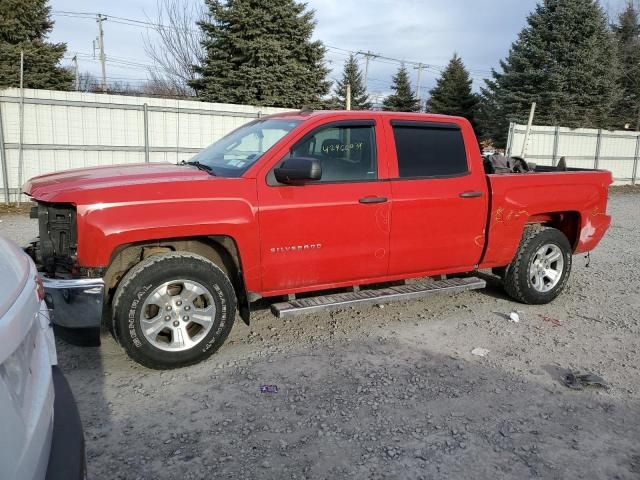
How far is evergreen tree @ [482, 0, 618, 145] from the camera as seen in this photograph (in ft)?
76.7

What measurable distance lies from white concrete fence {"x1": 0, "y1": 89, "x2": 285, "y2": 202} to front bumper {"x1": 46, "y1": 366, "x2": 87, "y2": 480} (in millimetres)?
11080

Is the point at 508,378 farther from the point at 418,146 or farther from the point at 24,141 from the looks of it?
the point at 24,141

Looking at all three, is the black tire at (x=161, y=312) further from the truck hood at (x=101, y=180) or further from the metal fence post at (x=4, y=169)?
the metal fence post at (x=4, y=169)

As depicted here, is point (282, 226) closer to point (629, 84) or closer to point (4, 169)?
point (4, 169)

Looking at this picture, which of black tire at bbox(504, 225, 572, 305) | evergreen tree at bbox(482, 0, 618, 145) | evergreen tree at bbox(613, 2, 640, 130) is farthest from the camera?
evergreen tree at bbox(613, 2, 640, 130)

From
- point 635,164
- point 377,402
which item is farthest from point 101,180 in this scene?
point 635,164

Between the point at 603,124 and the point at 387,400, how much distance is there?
26355mm

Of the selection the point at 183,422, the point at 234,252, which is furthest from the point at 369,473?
the point at 234,252

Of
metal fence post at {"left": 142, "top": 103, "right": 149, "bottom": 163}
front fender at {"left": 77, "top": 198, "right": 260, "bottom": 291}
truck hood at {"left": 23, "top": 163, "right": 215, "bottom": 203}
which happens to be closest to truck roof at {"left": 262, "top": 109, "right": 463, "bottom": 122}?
truck hood at {"left": 23, "top": 163, "right": 215, "bottom": 203}

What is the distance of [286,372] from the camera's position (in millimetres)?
→ 3924

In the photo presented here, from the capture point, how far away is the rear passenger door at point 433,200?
15.1 ft

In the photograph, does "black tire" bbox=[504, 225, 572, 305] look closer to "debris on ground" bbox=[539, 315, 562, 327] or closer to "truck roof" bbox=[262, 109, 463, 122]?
"debris on ground" bbox=[539, 315, 562, 327]

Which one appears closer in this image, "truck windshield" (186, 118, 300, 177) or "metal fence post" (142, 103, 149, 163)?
"truck windshield" (186, 118, 300, 177)

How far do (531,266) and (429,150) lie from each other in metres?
1.75
